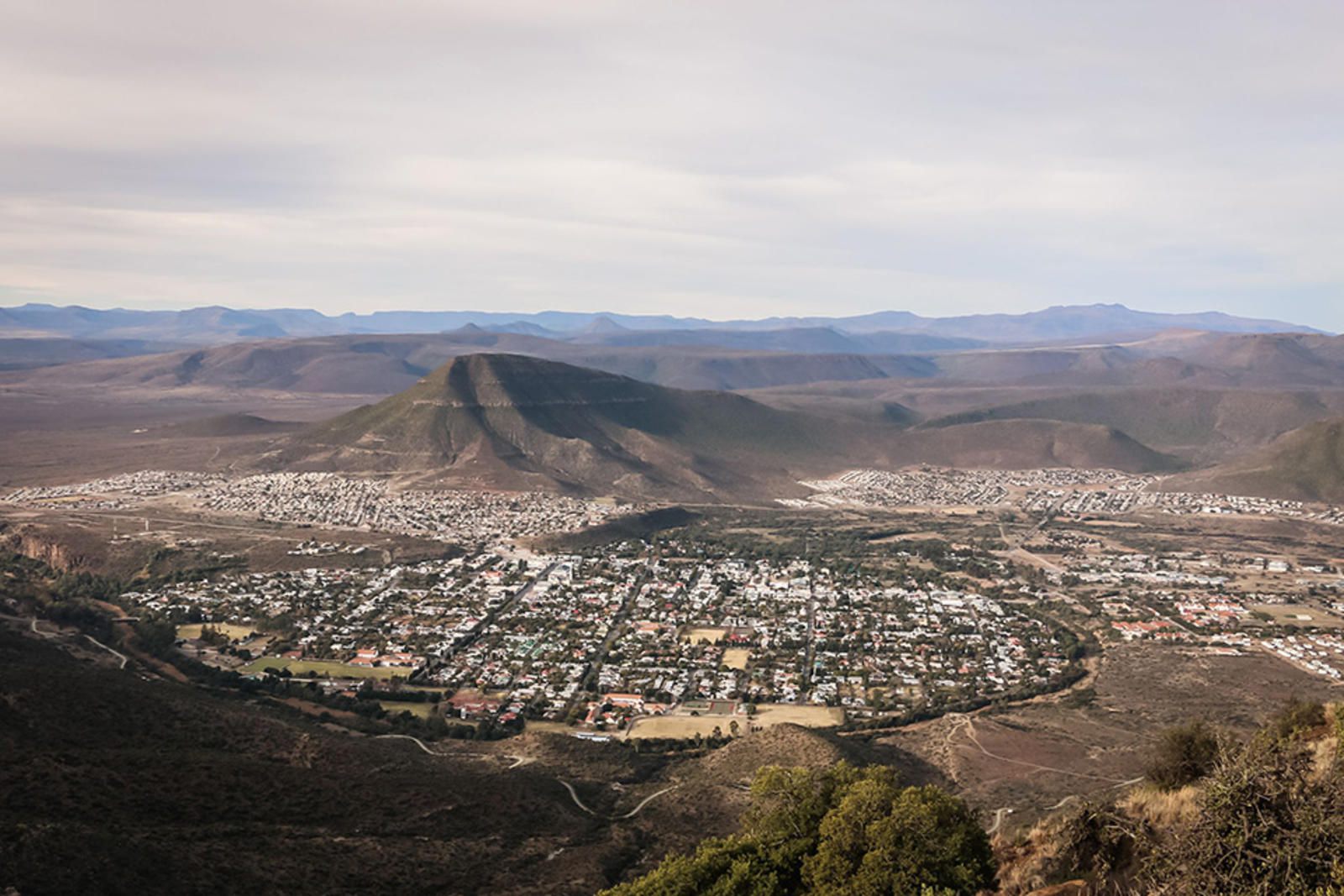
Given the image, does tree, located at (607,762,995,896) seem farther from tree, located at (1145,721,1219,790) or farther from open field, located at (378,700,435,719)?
open field, located at (378,700,435,719)

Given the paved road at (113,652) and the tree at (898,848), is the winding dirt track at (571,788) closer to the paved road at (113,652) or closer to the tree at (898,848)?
the tree at (898,848)

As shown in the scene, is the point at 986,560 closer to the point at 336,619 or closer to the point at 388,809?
the point at 336,619

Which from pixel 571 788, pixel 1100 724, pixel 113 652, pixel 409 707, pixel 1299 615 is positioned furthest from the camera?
pixel 1299 615

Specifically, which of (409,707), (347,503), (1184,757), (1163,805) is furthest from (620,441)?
(1163,805)

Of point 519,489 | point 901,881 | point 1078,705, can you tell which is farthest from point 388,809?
point 519,489

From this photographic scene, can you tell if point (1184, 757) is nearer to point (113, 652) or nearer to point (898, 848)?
point (898, 848)

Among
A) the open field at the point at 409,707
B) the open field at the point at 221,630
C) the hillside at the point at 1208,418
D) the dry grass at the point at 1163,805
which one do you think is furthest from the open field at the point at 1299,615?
the hillside at the point at 1208,418
